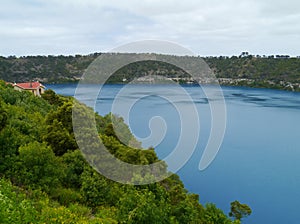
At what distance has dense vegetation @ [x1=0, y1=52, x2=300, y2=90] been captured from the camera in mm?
96062

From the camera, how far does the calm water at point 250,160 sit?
22.4 m

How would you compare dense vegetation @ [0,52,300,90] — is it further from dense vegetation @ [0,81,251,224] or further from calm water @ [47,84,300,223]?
dense vegetation @ [0,81,251,224]

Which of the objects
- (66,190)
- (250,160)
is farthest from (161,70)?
(66,190)

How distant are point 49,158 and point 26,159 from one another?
743mm

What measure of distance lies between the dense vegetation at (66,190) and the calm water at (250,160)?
11102 millimetres

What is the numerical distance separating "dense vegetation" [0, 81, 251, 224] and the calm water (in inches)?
437

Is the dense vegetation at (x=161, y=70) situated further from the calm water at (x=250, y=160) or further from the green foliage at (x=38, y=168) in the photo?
the green foliage at (x=38, y=168)

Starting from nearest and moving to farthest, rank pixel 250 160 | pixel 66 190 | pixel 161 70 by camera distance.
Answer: pixel 66 190 → pixel 250 160 → pixel 161 70

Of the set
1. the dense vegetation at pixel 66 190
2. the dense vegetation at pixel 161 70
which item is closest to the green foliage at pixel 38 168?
the dense vegetation at pixel 66 190

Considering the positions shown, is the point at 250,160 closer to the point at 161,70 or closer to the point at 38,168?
the point at 38,168

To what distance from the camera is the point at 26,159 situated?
10.7 metres

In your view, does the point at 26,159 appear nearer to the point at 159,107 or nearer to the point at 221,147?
the point at 221,147

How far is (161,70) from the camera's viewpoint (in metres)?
103

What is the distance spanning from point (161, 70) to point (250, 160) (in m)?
75.4
